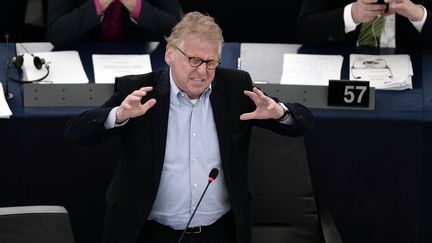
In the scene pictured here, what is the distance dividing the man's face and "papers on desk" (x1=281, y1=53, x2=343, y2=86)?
34.5 inches

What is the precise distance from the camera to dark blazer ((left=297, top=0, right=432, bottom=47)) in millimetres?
4211

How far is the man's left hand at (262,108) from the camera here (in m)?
2.98

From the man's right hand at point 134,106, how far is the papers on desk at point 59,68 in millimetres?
1011

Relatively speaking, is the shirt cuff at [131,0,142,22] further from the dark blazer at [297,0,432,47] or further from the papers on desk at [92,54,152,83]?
the dark blazer at [297,0,432,47]

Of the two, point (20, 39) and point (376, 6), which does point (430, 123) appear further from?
point (20, 39)

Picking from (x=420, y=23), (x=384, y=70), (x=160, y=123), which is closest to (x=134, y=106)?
(x=160, y=123)

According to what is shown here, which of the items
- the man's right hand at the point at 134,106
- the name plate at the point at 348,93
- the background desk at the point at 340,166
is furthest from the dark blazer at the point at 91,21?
the man's right hand at the point at 134,106

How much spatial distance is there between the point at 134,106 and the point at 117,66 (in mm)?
1171

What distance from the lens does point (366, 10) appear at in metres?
4.04

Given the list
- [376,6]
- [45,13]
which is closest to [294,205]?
[376,6]

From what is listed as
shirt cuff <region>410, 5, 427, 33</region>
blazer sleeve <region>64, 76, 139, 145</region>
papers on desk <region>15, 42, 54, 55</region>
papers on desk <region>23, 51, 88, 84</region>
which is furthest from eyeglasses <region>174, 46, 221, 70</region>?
shirt cuff <region>410, 5, 427, 33</region>

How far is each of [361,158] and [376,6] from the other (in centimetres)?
71

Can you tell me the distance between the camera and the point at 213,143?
317cm

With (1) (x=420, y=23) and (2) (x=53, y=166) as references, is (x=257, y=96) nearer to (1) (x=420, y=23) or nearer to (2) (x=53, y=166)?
(2) (x=53, y=166)
